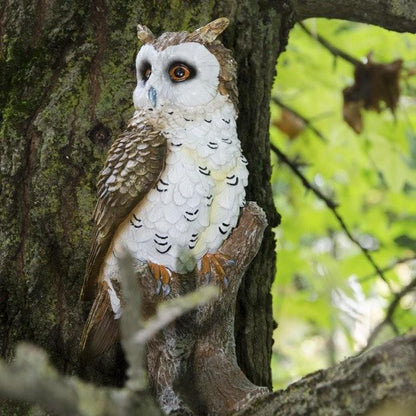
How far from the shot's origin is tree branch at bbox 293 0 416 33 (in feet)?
4.79

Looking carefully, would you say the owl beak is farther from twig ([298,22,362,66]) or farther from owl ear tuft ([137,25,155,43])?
twig ([298,22,362,66])

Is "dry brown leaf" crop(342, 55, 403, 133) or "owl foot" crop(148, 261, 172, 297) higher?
"dry brown leaf" crop(342, 55, 403, 133)

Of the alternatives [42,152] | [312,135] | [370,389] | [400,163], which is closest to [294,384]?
[370,389]

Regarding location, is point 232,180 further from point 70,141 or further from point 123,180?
point 70,141

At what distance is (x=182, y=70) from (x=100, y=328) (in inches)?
16.9

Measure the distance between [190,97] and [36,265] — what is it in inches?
16.2

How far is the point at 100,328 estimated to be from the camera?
3.57ft

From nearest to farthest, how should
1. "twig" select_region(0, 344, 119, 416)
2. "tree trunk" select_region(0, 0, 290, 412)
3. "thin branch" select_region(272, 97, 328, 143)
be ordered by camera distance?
"twig" select_region(0, 344, 119, 416) → "tree trunk" select_region(0, 0, 290, 412) → "thin branch" select_region(272, 97, 328, 143)

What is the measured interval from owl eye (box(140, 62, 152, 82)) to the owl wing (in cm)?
8

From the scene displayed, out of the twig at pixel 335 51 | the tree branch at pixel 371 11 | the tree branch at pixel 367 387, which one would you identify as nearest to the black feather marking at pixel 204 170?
the tree branch at pixel 367 387

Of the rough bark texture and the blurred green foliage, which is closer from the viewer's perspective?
the rough bark texture

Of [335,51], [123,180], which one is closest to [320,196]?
[335,51]

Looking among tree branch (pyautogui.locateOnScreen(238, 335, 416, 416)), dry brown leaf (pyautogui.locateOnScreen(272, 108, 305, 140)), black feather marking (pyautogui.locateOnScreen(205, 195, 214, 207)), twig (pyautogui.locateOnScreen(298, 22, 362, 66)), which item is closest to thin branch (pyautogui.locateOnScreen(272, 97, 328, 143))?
dry brown leaf (pyautogui.locateOnScreen(272, 108, 305, 140))

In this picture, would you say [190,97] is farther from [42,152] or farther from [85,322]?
[85,322]
